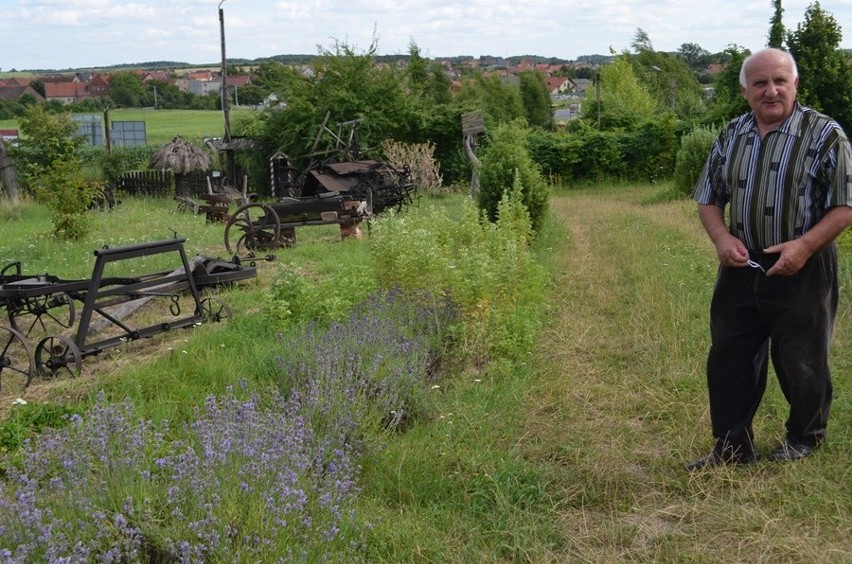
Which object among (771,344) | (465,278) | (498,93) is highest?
(498,93)

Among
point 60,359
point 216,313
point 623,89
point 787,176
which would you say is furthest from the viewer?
point 623,89

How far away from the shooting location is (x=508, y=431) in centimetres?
500

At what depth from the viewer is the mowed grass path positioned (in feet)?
12.2

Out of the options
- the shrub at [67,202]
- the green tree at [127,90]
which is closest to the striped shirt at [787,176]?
the shrub at [67,202]

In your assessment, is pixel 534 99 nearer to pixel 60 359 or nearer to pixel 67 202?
pixel 67 202

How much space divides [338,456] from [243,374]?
158cm

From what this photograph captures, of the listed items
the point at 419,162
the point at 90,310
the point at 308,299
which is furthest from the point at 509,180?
the point at 419,162

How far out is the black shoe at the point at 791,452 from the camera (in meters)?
4.38

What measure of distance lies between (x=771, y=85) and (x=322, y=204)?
1019 cm

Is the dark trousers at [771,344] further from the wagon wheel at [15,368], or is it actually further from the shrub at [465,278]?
the wagon wheel at [15,368]

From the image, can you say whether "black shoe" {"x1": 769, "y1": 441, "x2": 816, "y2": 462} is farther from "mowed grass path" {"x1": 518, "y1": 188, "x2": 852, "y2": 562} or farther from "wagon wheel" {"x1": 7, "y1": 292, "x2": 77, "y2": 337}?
"wagon wheel" {"x1": 7, "y1": 292, "x2": 77, "y2": 337}

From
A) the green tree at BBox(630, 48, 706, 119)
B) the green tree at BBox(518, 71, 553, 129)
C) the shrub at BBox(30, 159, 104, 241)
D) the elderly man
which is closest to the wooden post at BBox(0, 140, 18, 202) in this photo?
the shrub at BBox(30, 159, 104, 241)

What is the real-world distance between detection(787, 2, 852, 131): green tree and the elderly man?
18000mm

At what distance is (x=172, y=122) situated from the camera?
234 ft
